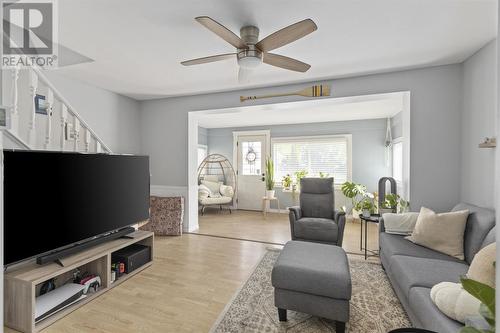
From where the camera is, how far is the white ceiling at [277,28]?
1843mm

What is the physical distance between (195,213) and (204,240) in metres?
0.77

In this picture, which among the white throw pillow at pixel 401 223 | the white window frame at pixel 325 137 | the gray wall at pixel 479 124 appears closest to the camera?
the gray wall at pixel 479 124

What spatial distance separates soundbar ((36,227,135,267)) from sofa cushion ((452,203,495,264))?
3.20 meters

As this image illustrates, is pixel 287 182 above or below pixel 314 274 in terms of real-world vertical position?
above

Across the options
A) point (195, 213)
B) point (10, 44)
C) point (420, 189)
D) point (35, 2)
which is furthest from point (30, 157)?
point (420, 189)

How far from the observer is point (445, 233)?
6.94ft

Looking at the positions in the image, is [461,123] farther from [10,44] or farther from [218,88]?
[10,44]

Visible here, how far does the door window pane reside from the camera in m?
6.29

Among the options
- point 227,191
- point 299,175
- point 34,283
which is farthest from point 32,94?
point 299,175

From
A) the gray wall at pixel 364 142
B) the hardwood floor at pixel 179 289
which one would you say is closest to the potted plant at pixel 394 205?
the hardwood floor at pixel 179 289

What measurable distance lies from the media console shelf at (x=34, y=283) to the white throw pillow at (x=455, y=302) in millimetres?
2517

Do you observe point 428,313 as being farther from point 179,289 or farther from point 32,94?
point 32,94

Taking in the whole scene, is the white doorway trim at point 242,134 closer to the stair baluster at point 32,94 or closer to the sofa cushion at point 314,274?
the sofa cushion at point 314,274

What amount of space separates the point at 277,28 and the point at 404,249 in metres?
2.28
